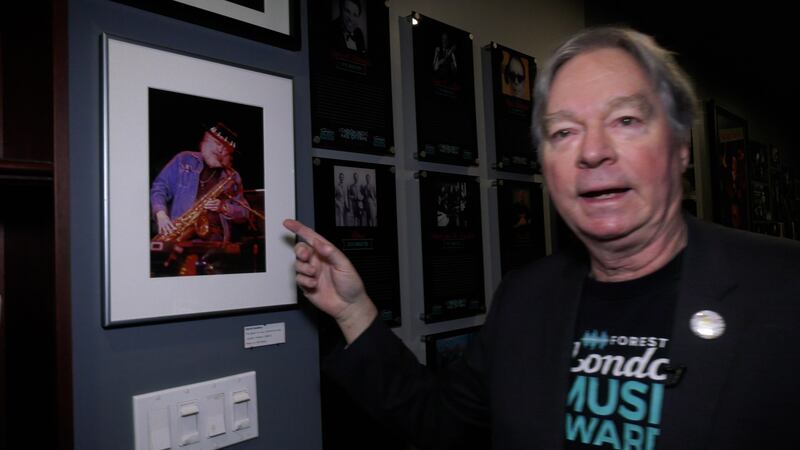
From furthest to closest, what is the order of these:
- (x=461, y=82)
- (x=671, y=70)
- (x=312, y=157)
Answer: (x=461, y=82), (x=312, y=157), (x=671, y=70)

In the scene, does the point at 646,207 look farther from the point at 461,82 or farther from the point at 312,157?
the point at 461,82

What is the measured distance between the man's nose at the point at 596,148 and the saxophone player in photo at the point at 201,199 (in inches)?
32.2

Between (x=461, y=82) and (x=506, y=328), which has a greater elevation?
(x=461, y=82)

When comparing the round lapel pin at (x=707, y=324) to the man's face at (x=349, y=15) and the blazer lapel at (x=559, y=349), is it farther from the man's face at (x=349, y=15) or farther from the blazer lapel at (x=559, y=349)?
the man's face at (x=349, y=15)

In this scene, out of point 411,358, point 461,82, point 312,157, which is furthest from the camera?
point 461,82

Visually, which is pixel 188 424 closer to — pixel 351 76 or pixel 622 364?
pixel 622 364

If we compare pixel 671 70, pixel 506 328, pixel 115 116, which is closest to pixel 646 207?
pixel 671 70

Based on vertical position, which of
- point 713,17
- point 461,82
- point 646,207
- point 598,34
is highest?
point 713,17

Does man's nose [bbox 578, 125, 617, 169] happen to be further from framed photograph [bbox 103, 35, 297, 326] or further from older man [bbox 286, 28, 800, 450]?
framed photograph [bbox 103, 35, 297, 326]

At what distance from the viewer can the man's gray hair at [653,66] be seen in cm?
111

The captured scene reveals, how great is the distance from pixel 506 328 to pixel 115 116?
104 cm

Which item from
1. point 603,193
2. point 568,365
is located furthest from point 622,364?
point 603,193

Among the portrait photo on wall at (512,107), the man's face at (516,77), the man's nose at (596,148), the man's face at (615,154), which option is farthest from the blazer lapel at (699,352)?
the man's face at (516,77)

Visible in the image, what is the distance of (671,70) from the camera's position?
1.12 m
